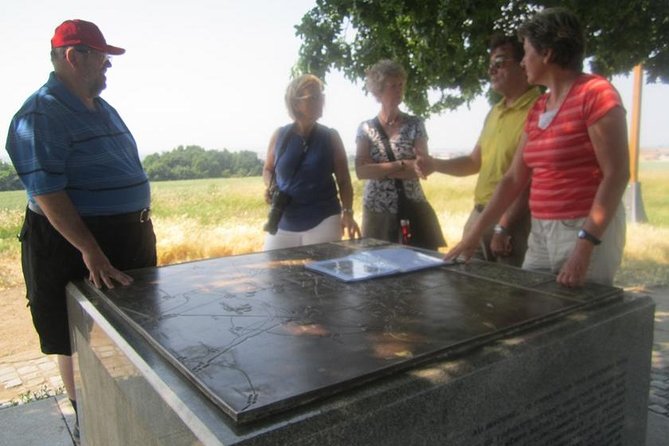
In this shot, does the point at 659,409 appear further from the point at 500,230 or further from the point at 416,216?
the point at 416,216

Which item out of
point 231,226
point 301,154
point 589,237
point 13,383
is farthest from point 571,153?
point 231,226

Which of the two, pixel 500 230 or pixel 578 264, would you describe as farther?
pixel 500 230

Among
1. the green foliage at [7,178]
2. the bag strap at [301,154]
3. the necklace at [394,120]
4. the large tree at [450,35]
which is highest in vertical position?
the large tree at [450,35]

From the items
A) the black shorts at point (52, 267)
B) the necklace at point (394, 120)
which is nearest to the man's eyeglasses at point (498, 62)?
the necklace at point (394, 120)

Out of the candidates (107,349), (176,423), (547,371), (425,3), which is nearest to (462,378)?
(547,371)

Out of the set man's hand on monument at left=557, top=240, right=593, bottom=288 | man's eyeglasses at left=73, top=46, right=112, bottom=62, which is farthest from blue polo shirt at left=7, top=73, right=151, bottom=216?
man's hand on monument at left=557, top=240, right=593, bottom=288

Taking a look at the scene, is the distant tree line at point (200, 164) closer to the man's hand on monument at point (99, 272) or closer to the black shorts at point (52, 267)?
the black shorts at point (52, 267)

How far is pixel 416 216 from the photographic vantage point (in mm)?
3664

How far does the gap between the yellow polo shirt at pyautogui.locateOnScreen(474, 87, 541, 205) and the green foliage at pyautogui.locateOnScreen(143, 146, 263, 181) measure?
4057mm

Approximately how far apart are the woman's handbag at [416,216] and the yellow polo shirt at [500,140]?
62 centimetres

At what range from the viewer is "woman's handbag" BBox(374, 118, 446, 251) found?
3641 mm

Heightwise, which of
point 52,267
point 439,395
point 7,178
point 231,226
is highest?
point 7,178

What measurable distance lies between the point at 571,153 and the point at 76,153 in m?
2.05

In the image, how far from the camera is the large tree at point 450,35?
463 cm
